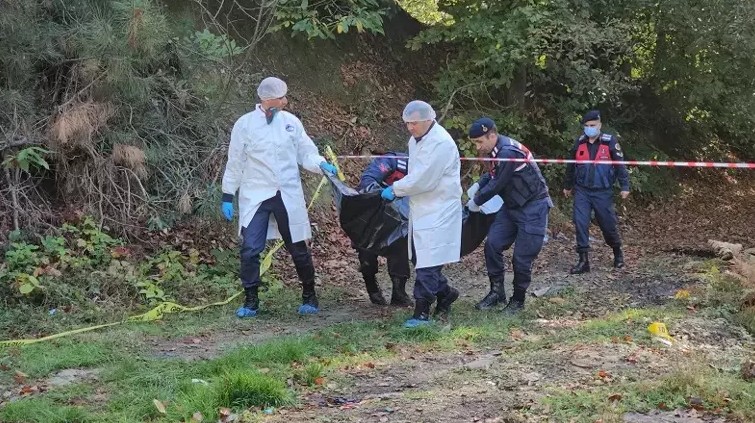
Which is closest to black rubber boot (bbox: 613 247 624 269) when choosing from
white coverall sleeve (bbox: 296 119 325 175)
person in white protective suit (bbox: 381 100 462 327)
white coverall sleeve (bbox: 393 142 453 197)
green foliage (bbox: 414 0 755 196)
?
green foliage (bbox: 414 0 755 196)

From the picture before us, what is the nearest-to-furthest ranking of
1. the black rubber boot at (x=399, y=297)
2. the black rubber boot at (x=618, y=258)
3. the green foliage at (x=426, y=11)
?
the black rubber boot at (x=399, y=297), the black rubber boot at (x=618, y=258), the green foliage at (x=426, y=11)

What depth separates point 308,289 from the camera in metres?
6.93

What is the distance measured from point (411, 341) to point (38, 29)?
4.87 meters

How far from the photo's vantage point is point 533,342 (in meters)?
5.68

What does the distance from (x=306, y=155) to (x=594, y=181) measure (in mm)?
3757

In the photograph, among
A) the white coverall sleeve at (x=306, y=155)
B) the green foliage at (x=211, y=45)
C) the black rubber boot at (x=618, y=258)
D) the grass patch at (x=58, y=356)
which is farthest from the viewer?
the black rubber boot at (x=618, y=258)

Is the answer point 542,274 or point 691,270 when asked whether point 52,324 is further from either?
point 691,270

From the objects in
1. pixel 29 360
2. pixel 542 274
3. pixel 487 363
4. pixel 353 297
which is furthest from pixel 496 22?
pixel 29 360

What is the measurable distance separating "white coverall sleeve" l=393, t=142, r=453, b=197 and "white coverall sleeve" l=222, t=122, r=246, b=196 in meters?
1.43

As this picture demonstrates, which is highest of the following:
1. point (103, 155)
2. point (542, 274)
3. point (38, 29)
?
point (38, 29)

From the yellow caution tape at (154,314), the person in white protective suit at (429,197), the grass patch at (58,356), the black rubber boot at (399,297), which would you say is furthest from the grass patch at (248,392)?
the black rubber boot at (399,297)

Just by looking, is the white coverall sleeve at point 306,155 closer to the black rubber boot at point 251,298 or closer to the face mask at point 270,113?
the face mask at point 270,113

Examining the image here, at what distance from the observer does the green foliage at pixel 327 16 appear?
10102 millimetres

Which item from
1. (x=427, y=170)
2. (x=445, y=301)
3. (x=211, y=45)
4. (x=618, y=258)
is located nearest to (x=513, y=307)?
(x=445, y=301)
